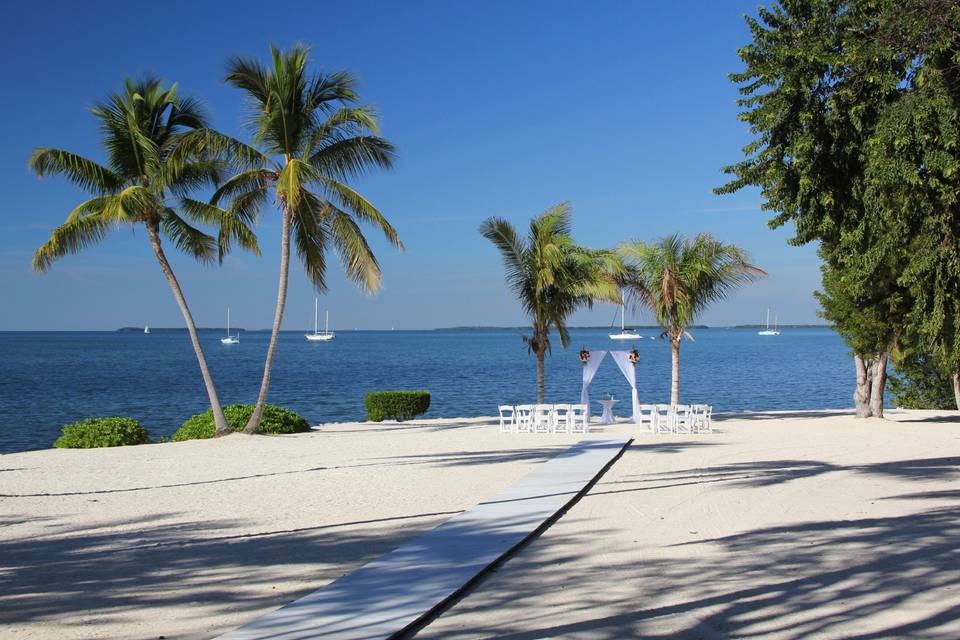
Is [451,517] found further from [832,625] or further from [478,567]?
[832,625]

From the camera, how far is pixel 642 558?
774cm

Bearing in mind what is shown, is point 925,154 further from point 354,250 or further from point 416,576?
point 354,250

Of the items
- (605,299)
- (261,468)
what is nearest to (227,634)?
(261,468)

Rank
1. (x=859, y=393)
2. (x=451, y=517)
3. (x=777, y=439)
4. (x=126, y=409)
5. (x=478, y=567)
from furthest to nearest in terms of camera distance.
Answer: (x=126, y=409) < (x=859, y=393) < (x=777, y=439) < (x=451, y=517) < (x=478, y=567)

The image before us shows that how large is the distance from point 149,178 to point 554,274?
457 inches

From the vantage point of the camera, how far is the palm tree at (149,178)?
19172 millimetres

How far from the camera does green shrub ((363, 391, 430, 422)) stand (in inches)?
1048

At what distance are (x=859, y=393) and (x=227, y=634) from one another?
2355 centimetres

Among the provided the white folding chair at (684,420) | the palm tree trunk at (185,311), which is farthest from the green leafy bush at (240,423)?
the white folding chair at (684,420)

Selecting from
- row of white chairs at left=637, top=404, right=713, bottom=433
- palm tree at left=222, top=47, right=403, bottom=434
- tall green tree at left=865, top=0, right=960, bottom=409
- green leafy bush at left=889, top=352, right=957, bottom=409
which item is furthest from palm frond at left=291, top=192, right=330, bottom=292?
green leafy bush at left=889, top=352, right=957, bottom=409

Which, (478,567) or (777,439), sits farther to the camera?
(777,439)

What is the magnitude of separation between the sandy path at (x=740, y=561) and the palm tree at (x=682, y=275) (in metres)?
10.9

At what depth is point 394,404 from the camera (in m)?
26.7

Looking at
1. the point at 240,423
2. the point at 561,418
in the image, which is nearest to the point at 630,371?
the point at 561,418
